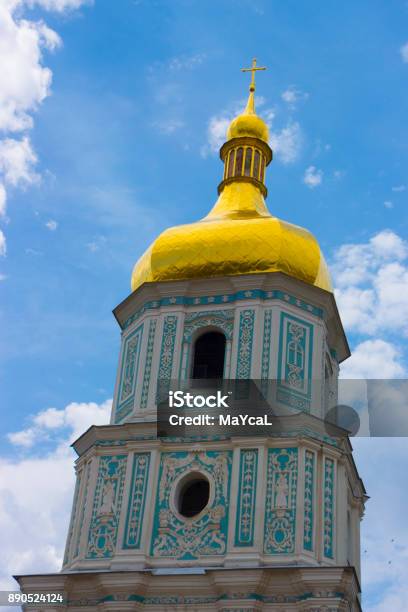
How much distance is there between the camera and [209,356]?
70.7 feet

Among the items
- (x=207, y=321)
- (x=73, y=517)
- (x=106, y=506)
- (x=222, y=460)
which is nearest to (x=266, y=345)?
(x=207, y=321)

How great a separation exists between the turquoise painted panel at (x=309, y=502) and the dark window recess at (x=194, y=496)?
1.71 metres

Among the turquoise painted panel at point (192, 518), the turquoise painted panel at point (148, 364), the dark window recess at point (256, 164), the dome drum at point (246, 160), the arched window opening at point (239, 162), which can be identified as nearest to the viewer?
the turquoise painted panel at point (192, 518)

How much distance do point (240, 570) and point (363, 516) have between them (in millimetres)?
4440

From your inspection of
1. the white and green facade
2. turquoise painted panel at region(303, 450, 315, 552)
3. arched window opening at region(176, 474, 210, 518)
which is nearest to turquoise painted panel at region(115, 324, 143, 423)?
the white and green facade

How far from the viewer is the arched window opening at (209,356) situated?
838 inches

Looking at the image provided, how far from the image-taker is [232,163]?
85.2 feet

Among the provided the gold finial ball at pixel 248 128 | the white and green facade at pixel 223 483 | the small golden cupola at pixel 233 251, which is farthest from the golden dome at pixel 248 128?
the white and green facade at pixel 223 483

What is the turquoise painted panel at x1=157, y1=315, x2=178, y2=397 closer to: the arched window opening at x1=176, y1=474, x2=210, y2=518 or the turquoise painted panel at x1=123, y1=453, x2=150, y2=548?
the turquoise painted panel at x1=123, y1=453, x2=150, y2=548

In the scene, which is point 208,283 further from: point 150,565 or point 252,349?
point 150,565

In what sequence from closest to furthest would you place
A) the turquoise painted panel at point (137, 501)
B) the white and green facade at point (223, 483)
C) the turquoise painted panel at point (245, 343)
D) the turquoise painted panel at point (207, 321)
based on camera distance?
the white and green facade at point (223, 483)
the turquoise painted panel at point (137, 501)
the turquoise painted panel at point (245, 343)
the turquoise painted panel at point (207, 321)

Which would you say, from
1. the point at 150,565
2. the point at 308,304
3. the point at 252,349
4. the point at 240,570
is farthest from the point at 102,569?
the point at 308,304

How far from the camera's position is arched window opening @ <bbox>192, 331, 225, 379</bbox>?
2130 centimetres

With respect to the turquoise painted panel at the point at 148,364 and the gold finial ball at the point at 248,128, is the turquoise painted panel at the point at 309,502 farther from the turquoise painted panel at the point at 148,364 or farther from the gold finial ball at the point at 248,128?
the gold finial ball at the point at 248,128
